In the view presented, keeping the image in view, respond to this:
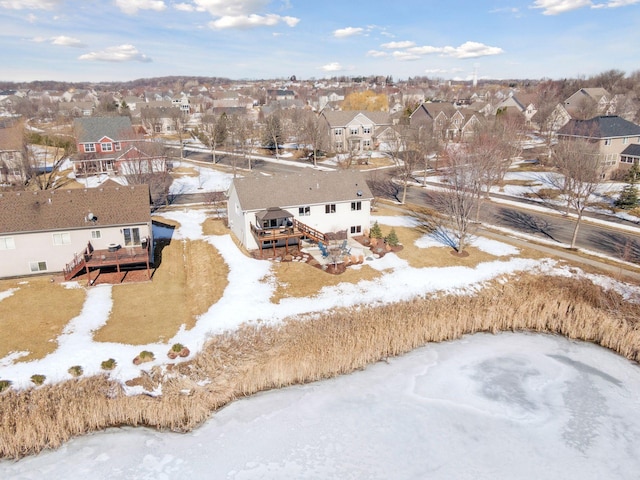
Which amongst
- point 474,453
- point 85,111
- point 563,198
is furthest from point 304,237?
point 85,111

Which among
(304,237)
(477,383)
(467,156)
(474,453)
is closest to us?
(474,453)

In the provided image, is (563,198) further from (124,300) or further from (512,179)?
(124,300)

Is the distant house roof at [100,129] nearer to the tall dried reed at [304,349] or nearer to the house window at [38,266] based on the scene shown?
the house window at [38,266]

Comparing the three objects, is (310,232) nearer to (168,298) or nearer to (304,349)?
(168,298)

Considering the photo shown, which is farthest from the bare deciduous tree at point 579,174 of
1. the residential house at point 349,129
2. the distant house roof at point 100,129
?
the distant house roof at point 100,129

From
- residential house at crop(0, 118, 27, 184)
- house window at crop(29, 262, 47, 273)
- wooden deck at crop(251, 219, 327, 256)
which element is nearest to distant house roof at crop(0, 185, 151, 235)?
house window at crop(29, 262, 47, 273)

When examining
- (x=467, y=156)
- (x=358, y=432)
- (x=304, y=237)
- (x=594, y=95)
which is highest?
(x=594, y=95)

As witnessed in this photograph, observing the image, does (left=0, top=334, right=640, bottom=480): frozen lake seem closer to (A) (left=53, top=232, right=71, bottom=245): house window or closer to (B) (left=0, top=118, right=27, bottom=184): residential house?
(A) (left=53, top=232, right=71, bottom=245): house window
